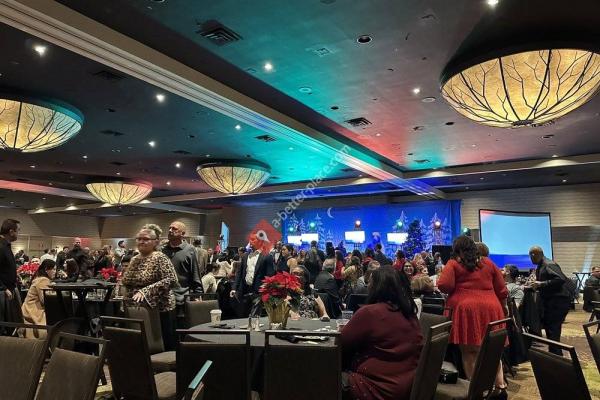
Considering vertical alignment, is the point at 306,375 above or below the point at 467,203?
below

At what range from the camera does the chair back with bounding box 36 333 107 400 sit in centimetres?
166

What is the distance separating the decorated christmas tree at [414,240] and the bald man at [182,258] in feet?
40.8

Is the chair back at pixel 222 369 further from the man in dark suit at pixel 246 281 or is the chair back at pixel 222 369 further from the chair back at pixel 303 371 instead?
the man in dark suit at pixel 246 281

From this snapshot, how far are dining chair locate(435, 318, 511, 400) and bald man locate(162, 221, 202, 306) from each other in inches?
110

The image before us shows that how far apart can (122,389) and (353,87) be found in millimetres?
5124

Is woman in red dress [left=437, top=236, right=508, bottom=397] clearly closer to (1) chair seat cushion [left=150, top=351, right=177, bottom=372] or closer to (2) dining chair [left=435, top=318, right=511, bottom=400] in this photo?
(2) dining chair [left=435, top=318, right=511, bottom=400]

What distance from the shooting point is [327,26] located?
Answer: 4.77 meters

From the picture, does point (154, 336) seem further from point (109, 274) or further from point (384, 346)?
point (109, 274)

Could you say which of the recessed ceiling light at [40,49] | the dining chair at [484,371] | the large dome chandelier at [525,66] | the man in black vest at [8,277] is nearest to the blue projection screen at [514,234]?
the large dome chandelier at [525,66]

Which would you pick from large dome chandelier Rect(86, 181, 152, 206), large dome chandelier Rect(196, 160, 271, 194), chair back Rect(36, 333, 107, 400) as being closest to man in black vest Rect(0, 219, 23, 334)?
chair back Rect(36, 333, 107, 400)

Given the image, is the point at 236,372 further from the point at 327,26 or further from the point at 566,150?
the point at 566,150

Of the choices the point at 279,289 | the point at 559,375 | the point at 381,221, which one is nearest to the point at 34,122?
the point at 279,289

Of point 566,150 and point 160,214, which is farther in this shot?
point 160,214

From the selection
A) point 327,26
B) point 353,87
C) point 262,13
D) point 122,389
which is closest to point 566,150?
point 353,87
